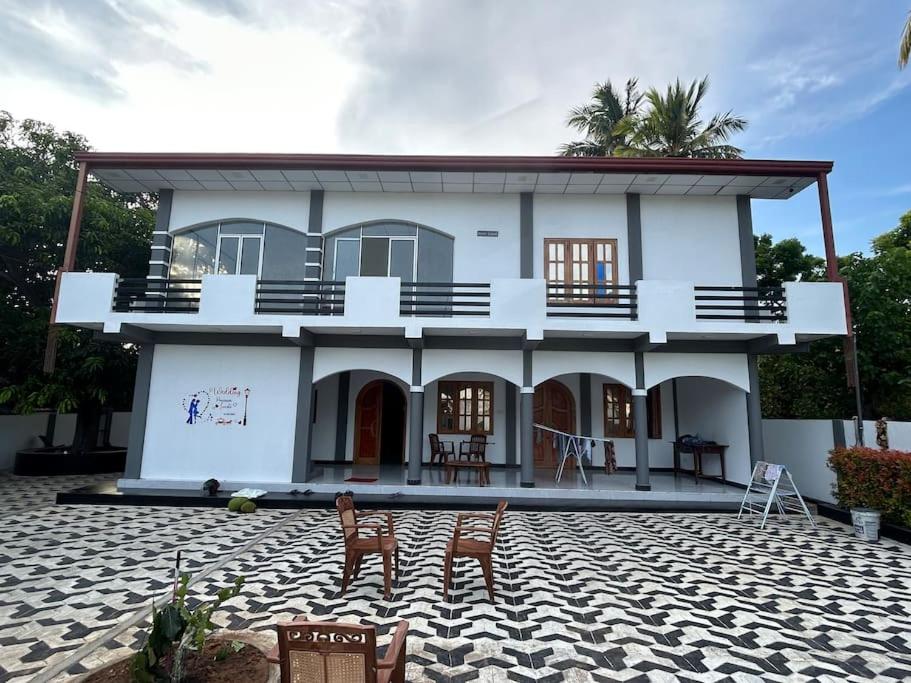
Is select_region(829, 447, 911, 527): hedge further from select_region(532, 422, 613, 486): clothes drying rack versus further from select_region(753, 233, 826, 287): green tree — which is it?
select_region(753, 233, 826, 287): green tree

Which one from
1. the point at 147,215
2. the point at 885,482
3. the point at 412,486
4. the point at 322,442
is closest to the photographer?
the point at 885,482

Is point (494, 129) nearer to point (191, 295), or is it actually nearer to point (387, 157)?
point (387, 157)

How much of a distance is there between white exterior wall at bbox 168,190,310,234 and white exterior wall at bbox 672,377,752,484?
10.2m

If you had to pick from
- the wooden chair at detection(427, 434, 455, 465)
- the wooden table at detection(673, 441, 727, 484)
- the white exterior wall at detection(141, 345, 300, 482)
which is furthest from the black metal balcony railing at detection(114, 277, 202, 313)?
the wooden table at detection(673, 441, 727, 484)

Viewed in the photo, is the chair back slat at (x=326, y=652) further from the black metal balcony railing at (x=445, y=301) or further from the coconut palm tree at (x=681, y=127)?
the coconut palm tree at (x=681, y=127)

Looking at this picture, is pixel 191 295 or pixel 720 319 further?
pixel 191 295

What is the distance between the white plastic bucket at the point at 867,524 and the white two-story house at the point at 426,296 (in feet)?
6.94

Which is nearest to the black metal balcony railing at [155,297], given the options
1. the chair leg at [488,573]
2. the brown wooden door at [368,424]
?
the brown wooden door at [368,424]

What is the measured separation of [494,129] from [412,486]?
10492 mm

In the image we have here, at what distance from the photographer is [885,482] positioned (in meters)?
6.75

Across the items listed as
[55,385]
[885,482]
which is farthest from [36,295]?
[885,482]

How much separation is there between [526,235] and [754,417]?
597 centimetres

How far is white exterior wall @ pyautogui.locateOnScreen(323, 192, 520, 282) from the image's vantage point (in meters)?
10.1

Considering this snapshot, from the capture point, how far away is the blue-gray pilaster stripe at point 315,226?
32.6 feet
